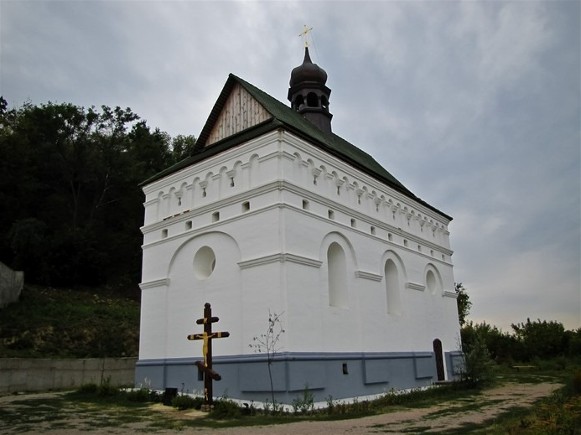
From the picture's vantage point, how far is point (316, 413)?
12.2 meters

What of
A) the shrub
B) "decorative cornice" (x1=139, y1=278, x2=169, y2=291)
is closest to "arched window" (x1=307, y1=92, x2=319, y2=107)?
"decorative cornice" (x1=139, y1=278, x2=169, y2=291)

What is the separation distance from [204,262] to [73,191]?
2682 centimetres

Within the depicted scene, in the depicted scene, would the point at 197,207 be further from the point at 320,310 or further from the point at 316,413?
the point at 316,413

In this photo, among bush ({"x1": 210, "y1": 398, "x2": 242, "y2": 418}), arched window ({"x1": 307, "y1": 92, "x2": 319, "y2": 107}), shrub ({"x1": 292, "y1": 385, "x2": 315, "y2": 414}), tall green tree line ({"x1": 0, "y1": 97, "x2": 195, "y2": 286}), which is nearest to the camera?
bush ({"x1": 210, "y1": 398, "x2": 242, "y2": 418})

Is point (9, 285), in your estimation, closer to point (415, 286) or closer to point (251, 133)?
point (251, 133)

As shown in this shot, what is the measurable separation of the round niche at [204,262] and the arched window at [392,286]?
681 cm

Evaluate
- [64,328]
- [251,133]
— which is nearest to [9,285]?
[64,328]

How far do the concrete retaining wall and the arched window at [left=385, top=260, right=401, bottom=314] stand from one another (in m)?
11.3

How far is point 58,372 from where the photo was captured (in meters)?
19.2

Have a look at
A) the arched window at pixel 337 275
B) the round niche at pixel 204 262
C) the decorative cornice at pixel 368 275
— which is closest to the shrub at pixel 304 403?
the arched window at pixel 337 275

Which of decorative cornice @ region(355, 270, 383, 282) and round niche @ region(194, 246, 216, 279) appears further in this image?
decorative cornice @ region(355, 270, 383, 282)

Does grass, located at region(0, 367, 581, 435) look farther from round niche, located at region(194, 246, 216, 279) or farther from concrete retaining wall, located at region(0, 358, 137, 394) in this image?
round niche, located at region(194, 246, 216, 279)

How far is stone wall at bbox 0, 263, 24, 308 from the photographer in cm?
2625

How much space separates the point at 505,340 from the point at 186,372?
81.9ft
